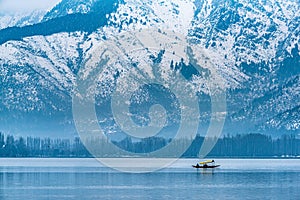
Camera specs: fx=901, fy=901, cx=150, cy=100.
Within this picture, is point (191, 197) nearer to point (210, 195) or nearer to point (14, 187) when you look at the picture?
point (210, 195)

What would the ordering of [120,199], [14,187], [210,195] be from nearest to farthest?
[120,199], [210,195], [14,187]

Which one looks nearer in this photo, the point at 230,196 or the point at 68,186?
the point at 230,196

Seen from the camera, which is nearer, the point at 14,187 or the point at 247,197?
the point at 247,197

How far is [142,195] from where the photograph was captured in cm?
17350

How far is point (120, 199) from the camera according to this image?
163250 millimetres

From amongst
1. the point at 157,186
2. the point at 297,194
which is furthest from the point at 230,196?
the point at 157,186

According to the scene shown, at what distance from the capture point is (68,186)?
200 meters

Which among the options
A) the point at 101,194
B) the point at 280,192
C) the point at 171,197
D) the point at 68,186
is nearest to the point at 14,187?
the point at 68,186

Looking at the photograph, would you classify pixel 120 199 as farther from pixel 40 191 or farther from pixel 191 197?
pixel 40 191

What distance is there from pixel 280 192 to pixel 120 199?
38.2m

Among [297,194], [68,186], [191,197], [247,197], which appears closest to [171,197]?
[191,197]

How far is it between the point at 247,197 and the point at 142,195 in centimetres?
2016

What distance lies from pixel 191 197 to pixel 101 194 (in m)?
19.0

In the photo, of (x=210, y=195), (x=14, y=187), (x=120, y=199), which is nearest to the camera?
(x=120, y=199)
